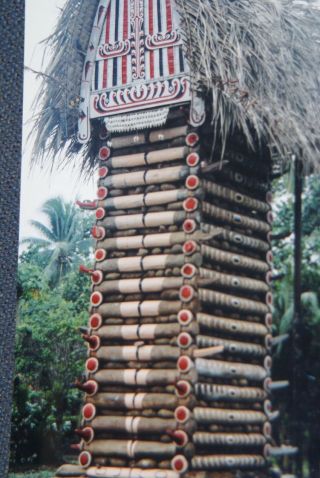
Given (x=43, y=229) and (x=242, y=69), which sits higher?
(x=242, y=69)

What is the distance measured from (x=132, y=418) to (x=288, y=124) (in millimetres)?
2680

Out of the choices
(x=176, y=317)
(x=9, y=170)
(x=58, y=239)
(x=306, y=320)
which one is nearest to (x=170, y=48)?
(x=176, y=317)

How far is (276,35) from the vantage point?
6.43 metres

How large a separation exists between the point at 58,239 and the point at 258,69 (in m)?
2.58

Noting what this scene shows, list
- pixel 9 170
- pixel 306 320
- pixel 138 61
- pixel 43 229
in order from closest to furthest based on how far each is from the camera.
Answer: pixel 9 170, pixel 43 229, pixel 306 320, pixel 138 61

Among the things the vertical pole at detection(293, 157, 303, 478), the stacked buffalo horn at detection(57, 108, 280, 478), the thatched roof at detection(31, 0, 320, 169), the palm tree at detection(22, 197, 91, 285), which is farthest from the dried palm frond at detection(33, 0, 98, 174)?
the vertical pole at detection(293, 157, 303, 478)

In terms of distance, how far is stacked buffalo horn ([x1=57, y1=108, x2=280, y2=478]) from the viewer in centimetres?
575

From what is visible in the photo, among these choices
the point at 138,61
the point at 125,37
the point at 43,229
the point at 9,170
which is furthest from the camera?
the point at 125,37

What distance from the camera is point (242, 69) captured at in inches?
237

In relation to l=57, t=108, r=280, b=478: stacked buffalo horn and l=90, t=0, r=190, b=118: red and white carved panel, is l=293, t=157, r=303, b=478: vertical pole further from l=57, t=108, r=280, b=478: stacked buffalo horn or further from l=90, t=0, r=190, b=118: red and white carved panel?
l=90, t=0, r=190, b=118: red and white carved panel

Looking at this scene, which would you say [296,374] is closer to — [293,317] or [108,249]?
[293,317]

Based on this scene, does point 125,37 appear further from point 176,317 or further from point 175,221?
point 176,317

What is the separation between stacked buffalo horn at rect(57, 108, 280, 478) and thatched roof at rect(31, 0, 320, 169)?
0.41 meters

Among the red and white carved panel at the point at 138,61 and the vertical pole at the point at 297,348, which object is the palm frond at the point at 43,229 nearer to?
the red and white carved panel at the point at 138,61
